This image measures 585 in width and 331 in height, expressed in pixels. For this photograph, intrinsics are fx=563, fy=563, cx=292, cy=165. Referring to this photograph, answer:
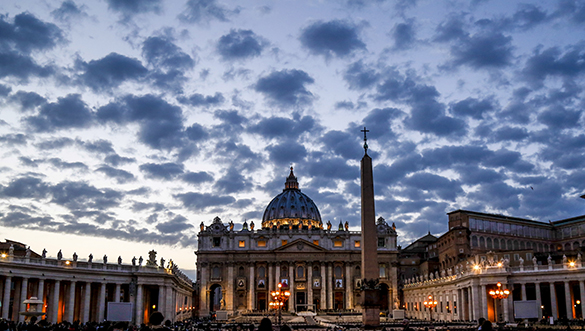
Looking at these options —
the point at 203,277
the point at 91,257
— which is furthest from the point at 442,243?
the point at 91,257

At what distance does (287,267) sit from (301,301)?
7.15 meters

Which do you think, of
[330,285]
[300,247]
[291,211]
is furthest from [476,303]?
[291,211]

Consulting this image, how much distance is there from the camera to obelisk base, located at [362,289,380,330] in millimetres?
35562

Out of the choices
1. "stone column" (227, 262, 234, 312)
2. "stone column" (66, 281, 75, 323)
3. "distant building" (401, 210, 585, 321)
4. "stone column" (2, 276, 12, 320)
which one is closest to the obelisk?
"distant building" (401, 210, 585, 321)

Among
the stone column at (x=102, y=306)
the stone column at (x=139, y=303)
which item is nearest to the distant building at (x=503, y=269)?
the stone column at (x=139, y=303)

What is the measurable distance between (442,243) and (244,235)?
38.7 m

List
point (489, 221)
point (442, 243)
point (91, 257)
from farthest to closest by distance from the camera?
point (442, 243) < point (489, 221) < point (91, 257)

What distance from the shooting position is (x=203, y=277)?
360 feet

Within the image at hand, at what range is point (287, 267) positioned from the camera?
366ft

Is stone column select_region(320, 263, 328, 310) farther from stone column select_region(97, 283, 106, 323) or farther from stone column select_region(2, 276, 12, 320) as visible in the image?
stone column select_region(2, 276, 12, 320)

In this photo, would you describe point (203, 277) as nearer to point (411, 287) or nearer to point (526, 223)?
point (411, 287)

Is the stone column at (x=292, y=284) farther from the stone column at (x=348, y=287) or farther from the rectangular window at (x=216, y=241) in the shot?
the rectangular window at (x=216, y=241)

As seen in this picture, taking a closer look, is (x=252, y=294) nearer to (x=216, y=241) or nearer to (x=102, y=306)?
(x=216, y=241)

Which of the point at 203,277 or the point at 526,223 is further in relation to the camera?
the point at 203,277
